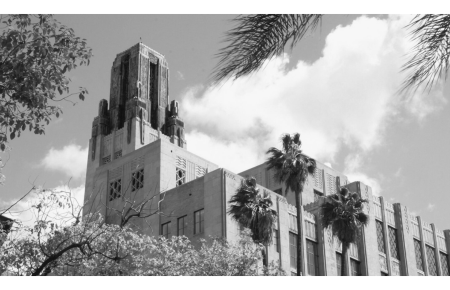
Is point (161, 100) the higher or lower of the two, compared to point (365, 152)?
higher

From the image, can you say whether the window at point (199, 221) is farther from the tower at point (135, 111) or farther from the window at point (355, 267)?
the tower at point (135, 111)

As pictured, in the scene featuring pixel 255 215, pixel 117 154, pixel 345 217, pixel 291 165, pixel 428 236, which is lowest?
pixel 255 215

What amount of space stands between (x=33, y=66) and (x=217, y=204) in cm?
3635

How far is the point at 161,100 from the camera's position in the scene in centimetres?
8719

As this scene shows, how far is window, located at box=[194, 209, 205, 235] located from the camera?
5060 centimetres

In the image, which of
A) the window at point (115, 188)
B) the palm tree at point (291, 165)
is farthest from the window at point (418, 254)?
the window at point (115, 188)

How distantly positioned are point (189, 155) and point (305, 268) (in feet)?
59.4

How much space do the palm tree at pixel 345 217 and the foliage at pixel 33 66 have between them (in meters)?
30.8

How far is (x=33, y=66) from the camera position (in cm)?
1419

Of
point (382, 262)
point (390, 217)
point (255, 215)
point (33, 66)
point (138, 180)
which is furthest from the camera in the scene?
point (390, 217)

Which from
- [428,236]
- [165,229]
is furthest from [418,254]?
[165,229]

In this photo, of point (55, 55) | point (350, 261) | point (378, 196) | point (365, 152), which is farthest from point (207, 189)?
point (55, 55)

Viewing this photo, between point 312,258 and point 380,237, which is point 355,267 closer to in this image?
point 380,237
